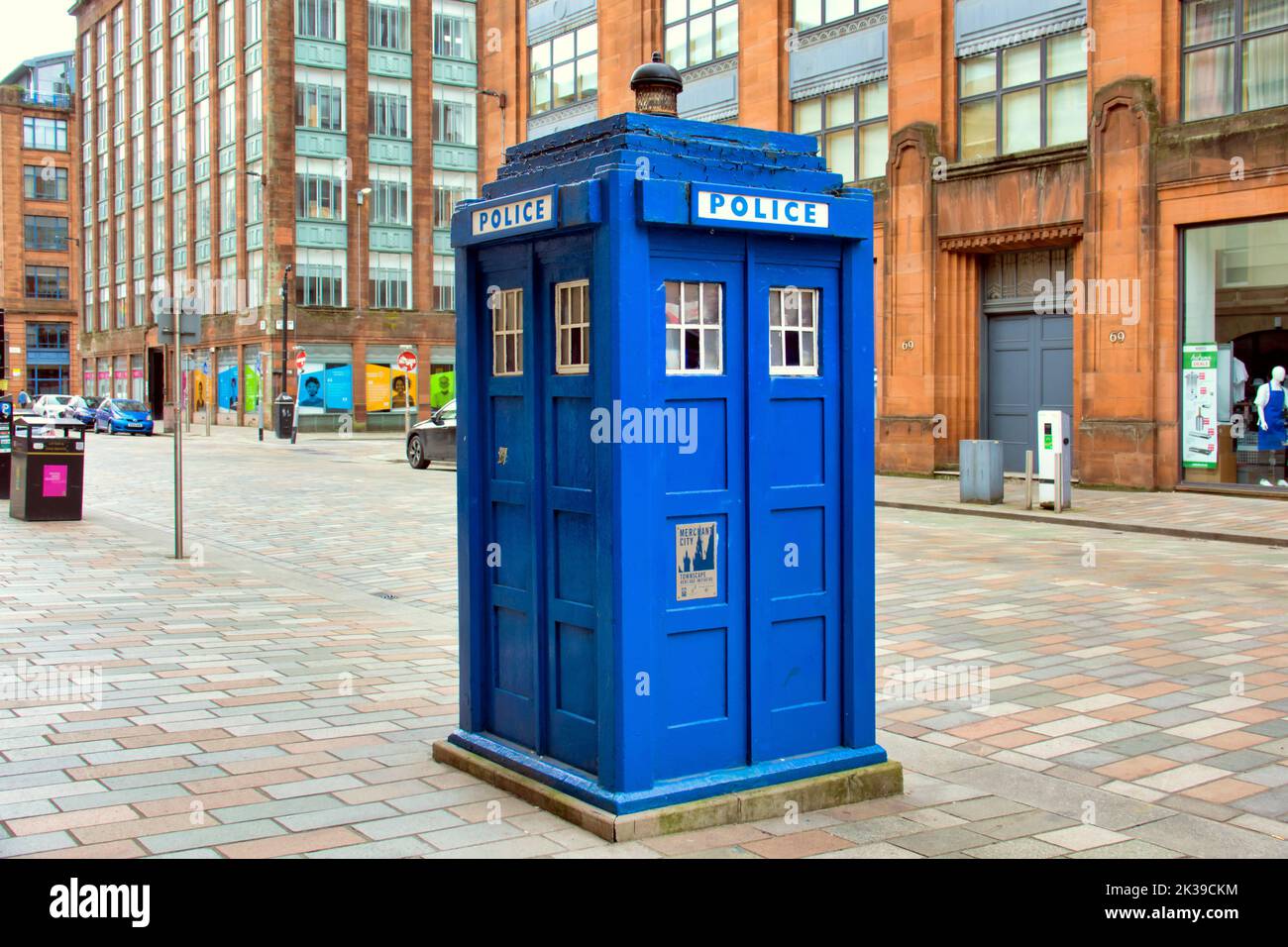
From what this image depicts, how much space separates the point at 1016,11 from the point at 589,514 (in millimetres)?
22005

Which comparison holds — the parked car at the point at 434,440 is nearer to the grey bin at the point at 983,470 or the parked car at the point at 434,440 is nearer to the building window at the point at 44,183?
the grey bin at the point at 983,470

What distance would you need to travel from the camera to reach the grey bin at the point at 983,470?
63.5ft

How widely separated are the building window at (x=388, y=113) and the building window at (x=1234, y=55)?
4428cm

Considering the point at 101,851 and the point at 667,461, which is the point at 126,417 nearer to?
the point at 101,851

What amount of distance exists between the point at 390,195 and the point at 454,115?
5.25 m

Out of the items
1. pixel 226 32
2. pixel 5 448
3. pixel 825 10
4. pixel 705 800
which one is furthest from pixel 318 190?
pixel 705 800

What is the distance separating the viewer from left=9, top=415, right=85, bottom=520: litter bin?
16.5 meters

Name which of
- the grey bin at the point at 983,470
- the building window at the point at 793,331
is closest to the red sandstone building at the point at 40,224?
the grey bin at the point at 983,470

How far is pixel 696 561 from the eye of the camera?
476 cm

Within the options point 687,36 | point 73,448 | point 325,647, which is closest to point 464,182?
point 687,36

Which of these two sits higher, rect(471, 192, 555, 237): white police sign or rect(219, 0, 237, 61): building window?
rect(219, 0, 237, 61): building window

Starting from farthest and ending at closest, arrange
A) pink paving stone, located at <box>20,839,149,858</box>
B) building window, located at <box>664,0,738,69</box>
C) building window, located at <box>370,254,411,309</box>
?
1. building window, located at <box>370,254,411,309</box>
2. building window, located at <box>664,0,738,69</box>
3. pink paving stone, located at <box>20,839,149,858</box>

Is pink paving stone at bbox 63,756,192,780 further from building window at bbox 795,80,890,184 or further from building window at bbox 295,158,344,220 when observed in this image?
building window at bbox 295,158,344,220

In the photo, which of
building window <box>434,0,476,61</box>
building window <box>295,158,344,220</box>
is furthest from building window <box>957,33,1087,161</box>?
building window <box>434,0,476,61</box>
